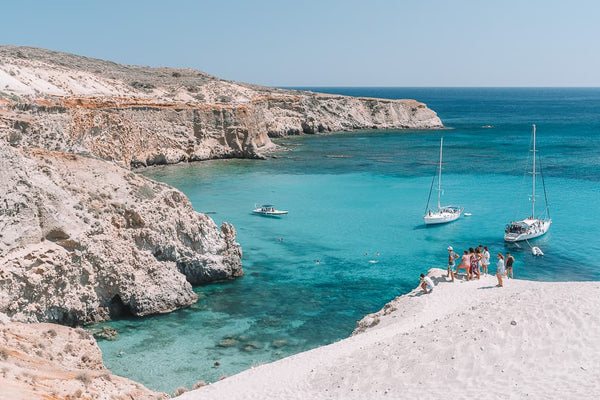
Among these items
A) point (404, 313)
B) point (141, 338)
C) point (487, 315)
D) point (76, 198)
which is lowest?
point (141, 338)

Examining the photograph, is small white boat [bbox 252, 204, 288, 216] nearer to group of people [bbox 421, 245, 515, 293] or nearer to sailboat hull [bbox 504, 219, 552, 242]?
sailboat hull [bbox 504, 219, 552, 242]

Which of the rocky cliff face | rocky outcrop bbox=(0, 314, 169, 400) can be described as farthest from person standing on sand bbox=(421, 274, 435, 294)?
the rocky cliff face

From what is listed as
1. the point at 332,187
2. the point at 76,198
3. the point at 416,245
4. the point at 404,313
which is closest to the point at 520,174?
the point at 332,187

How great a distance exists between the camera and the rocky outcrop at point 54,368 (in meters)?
10.8

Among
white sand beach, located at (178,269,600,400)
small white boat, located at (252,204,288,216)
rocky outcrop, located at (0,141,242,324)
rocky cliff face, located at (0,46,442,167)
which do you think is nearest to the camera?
white sand beach, located at (178,269,600,400)

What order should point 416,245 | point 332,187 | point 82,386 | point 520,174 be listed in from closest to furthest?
point 82,386 → point 416,245 → point 332,187 → point 520,174

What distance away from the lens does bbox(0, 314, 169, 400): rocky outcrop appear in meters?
10.8

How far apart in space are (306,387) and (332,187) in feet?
131

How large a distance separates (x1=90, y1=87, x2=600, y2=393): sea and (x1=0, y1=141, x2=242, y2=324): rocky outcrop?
3.64 feet

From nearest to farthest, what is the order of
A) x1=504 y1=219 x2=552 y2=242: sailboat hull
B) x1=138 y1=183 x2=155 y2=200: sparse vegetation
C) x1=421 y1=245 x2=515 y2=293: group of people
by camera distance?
x1=421 y1=245 x2=515 y2=293: group of people, x1=138 y1=183 x2=155 y2=200: sparse vegetation, x1=504 y1=219 x2=552 y2=242: sailboat hull

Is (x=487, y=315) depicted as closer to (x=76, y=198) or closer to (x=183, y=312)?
(x=183, y=312)

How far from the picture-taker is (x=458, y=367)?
12.7 m

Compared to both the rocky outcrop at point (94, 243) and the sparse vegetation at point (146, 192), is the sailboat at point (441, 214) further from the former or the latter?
the sparse vegetation at point (146, 192)

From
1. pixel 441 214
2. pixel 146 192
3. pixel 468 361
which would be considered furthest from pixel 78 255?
pixel 441 214
